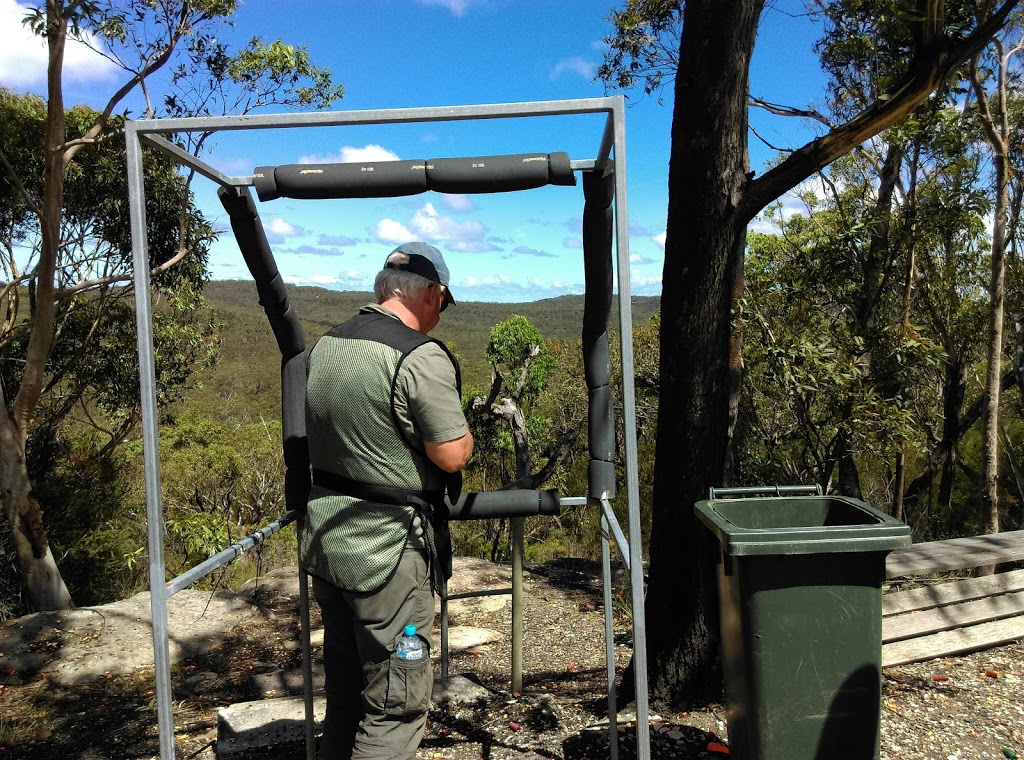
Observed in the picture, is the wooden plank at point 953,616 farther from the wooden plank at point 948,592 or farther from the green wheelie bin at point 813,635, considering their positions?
the green wheelie bin at point 813,635

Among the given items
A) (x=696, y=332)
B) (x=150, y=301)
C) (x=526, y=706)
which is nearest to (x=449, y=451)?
(x=150, y=301)

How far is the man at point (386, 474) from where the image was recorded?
2.07 m

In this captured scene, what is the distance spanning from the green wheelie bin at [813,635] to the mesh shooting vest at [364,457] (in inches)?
40.5

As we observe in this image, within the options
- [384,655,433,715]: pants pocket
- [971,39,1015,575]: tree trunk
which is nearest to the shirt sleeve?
[384,655,433,715]: pants pocket

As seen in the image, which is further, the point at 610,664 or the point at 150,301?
the point at 610,664

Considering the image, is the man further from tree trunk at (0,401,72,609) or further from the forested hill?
tree trunk at (0,401,72,609)

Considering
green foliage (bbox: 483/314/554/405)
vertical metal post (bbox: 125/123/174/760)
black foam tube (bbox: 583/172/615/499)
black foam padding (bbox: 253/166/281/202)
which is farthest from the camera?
green foliage (bbox: 483/314/554/405)

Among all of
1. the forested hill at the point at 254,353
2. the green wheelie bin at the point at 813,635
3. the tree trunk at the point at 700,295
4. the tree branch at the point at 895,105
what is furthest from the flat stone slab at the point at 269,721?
the forested hill at the point at 254,353

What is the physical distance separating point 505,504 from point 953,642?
2.89 metres

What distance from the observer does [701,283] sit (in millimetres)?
3256

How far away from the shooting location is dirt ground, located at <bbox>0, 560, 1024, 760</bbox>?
3.10 meters

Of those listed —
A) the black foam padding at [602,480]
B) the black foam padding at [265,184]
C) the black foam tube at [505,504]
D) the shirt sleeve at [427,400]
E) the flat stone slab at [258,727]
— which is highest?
the black foam padding at [265,184]

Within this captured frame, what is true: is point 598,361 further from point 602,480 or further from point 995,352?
point 995,352

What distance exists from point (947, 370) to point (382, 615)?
1280cm
